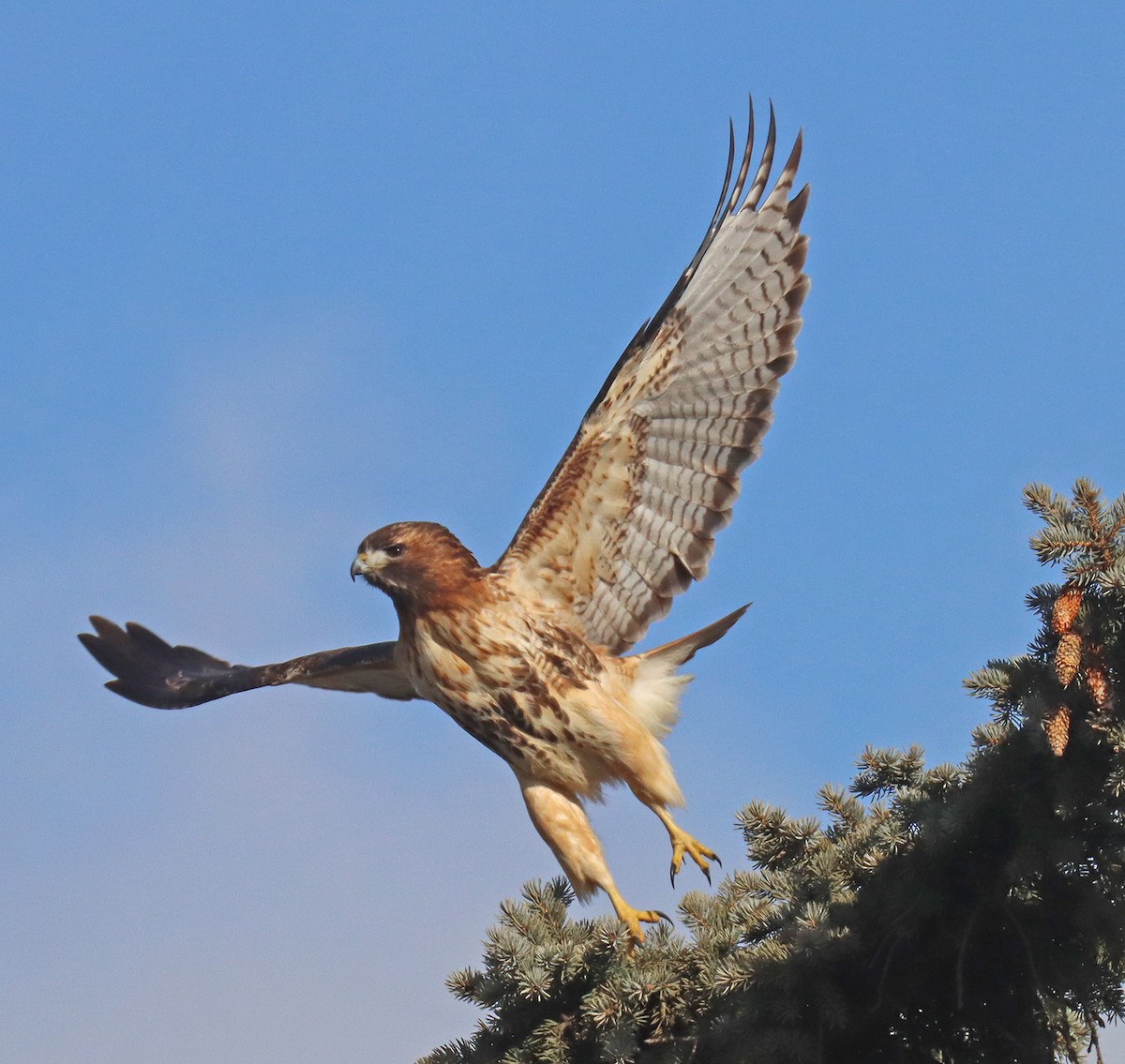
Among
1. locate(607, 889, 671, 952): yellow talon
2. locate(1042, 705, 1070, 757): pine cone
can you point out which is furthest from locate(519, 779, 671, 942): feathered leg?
locate(1042, 705, 1070, 757): pine cone

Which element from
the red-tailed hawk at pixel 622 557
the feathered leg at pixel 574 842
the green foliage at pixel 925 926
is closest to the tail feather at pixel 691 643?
the red-tailed hawk at pixel 622 557

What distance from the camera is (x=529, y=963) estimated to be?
14.5 feet

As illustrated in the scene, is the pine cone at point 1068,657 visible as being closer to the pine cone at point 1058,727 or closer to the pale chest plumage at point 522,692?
the pine cone at point 1058,727

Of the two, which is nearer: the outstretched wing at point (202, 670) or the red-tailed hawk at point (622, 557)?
the red-tailed hawk at point (622, 557)

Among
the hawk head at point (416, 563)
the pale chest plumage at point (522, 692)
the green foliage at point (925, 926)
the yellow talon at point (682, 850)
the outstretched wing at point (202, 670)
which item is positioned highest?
the outstretched wing at point (202, 670)

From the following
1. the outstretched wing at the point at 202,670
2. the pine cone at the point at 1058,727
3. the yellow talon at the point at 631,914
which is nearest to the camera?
the pine cone at the point at 1058,727

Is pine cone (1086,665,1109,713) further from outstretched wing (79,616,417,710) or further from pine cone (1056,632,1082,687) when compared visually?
outstretched wing (79,616,417,710)

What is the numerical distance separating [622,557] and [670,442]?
570mm

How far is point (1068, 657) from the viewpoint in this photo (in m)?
3.60

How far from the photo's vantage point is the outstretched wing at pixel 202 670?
703 centimetres

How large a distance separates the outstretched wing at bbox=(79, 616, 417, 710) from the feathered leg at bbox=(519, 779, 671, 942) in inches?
45.3

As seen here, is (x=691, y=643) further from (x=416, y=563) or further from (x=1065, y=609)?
(x=1065, y=609)

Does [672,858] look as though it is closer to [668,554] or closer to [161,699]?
[668,554]

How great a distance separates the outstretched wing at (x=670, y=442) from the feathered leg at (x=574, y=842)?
82 centimetres
